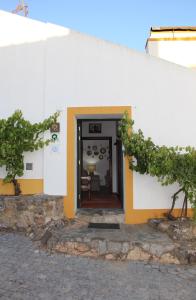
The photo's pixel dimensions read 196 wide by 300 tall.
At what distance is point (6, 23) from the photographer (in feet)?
23.8

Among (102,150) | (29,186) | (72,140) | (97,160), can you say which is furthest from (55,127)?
(97,160)

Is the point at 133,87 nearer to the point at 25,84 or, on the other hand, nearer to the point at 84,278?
the point at 25,84

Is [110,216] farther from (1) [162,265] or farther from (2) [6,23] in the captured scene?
(2) [6,23]

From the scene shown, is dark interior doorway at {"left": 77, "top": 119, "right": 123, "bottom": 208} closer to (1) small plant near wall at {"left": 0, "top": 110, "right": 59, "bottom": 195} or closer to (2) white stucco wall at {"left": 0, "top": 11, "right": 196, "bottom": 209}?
(2) white stucco wall at {"left": 0, "top": 11, "right": 196, "bottom": 209}

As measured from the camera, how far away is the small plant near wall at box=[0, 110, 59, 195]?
6457mm

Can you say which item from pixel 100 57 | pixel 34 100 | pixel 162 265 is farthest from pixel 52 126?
pixel 162 265

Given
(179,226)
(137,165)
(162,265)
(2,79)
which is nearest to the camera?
(162,265)

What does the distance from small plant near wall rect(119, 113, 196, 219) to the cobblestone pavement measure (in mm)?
1606

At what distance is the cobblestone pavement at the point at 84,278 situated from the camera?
3762 millimetres

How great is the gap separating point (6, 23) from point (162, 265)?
6310 millimetres

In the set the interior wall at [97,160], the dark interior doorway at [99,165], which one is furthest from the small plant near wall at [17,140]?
the interior wall at [97,160]

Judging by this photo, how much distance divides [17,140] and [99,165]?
9381 mm

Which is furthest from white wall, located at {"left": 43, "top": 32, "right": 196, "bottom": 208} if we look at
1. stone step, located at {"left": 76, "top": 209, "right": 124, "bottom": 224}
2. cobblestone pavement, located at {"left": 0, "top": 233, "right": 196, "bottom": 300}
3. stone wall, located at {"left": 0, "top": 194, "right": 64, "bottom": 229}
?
cobblestone pavement, located at {"left": 0, "top": 233, "right": 196, "bottom": 300}

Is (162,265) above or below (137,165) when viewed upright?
below
